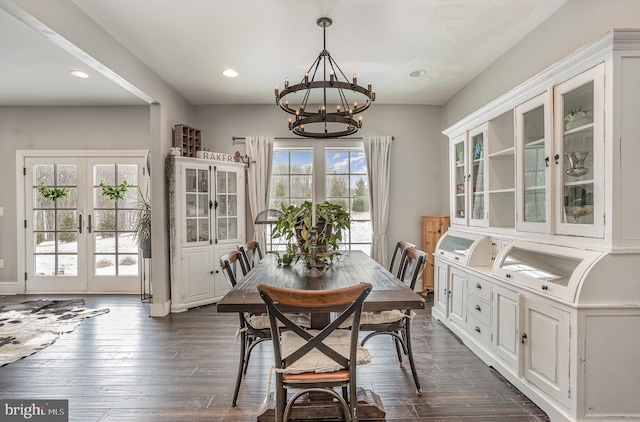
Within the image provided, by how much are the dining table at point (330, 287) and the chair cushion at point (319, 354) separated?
17 cm

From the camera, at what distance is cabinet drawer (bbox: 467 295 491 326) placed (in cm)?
Answer: 247

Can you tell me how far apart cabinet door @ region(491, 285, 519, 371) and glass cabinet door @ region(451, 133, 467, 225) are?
104 cm

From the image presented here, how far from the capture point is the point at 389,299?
1568 millimetres

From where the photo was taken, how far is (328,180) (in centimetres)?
460

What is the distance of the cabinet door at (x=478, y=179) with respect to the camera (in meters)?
2.86

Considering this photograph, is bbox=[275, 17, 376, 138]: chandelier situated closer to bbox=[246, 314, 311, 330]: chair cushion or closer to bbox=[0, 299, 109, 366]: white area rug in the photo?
bbox=[246, 314, 311, 330]: chair cushion

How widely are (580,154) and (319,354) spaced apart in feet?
6.37

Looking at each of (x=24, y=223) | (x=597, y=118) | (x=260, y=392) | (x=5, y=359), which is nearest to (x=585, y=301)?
(x=597, y=118)

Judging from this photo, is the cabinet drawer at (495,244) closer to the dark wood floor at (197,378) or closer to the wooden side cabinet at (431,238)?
the dark wood floor at (197,378)

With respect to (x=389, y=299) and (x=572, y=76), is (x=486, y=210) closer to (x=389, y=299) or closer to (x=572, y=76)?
(x=572, y=76)

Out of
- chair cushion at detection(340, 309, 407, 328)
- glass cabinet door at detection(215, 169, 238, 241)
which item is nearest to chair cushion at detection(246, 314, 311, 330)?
chair cushion at detection(340, 309, 407, 328)

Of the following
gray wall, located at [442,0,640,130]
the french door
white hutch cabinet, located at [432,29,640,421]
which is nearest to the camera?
white hutch cabinet, located at [432,29,640,421]

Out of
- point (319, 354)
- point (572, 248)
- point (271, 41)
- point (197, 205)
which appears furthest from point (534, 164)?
point (197, 205)

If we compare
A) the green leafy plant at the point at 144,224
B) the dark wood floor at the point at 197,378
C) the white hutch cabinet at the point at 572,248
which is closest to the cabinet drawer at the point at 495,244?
the white hutch cabinet at the point at 572,248
